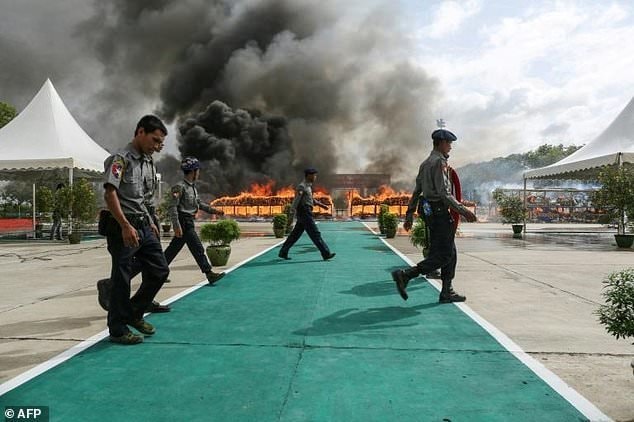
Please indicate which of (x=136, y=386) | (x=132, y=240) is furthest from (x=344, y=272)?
(x=136, y=386)

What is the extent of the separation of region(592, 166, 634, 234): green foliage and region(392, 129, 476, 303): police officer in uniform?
37.1 feet

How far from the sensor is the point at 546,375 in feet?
10.4

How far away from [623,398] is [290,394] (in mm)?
2034

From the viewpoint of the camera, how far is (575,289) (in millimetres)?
6668

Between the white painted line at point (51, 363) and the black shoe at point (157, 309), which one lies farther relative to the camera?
the black shoe at point (157, 309)

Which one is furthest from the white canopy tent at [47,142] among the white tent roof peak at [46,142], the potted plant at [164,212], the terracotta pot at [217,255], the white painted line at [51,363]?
the white painted line at [51,363]

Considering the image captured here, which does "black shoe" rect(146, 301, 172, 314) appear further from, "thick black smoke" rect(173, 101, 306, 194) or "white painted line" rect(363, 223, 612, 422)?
"thick black smoke" rect(173, 101, 306, 194)

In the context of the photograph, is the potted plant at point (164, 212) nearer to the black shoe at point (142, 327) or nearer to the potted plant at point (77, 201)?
the potted plant at point (77, 201)

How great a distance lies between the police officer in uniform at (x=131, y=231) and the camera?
3.72 metres

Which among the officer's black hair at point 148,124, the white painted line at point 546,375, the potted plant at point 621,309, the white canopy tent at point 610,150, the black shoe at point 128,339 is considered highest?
the white canopy tent at point 610,150

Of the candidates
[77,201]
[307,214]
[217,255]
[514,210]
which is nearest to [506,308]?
[307,214]

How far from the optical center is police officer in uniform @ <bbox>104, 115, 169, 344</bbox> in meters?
3.72

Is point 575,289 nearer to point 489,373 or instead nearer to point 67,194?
point 489,373

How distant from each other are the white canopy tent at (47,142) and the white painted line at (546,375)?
16.0 m
